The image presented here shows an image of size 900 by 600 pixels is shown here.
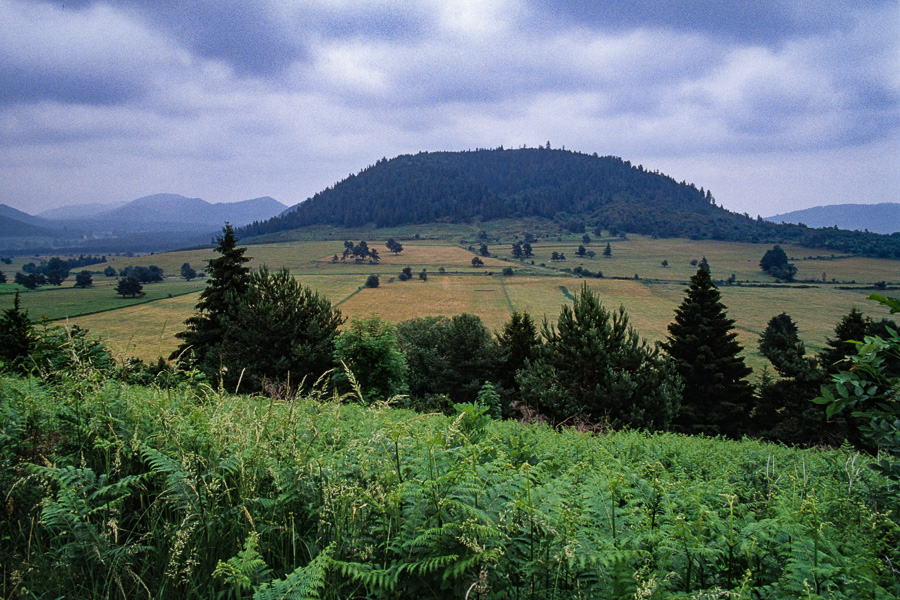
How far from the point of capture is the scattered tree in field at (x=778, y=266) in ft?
355

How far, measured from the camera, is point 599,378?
22938mm

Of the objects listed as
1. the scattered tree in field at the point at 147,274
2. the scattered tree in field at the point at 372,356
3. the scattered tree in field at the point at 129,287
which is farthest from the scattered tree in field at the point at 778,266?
the scattered tree in field at the point at 147,274

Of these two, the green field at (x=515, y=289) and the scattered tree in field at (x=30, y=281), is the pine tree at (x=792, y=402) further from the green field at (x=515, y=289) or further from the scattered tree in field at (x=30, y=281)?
the scattered tree in field at (x=30, y=281)

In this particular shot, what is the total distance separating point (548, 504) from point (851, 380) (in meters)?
2.03

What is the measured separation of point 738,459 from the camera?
21.5 feet

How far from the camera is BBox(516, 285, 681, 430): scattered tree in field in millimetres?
21156

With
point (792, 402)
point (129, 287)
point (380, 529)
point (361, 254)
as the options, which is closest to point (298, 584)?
point (380, 529)

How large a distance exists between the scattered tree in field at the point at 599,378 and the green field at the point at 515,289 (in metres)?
23.8

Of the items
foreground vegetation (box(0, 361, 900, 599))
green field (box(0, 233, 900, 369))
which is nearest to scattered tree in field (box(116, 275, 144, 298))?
green field (box(0, 233, 900, 369))

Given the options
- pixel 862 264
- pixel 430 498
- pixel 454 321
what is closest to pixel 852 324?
pixel 454 321

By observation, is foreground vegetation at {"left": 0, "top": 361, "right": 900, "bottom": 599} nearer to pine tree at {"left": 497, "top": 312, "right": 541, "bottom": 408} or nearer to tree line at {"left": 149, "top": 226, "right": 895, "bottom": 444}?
tree line at {"left": 149, "top": 226, "right": 895, "bottom": 444}

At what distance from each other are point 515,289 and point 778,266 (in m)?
78.1

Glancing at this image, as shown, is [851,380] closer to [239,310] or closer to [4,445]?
[4,445]

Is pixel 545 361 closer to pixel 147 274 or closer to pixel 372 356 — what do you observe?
pixel 372 356
